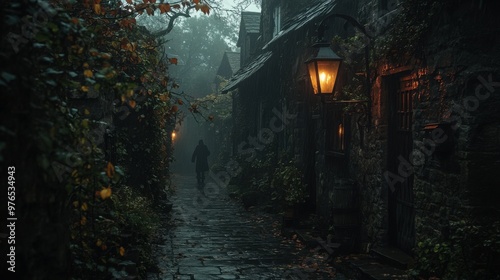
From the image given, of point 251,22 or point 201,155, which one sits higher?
point 251,22

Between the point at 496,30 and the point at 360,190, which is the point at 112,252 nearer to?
the point at 360,190

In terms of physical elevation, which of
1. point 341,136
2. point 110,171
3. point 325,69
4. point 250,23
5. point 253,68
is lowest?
point 110,171

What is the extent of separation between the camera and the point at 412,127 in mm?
6340

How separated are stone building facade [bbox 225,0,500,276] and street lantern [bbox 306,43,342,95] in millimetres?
709

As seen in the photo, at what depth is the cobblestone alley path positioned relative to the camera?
22.4 feet

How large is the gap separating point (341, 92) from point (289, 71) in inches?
166

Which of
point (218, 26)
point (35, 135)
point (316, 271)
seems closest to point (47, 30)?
point (35, 135)

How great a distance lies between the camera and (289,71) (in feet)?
41.8

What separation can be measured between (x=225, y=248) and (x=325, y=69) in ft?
12.1

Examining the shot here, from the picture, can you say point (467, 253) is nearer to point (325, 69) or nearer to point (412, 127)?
point (412, 127)

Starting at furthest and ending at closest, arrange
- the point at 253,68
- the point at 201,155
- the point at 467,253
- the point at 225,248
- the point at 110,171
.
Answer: the point at 201,155
the point at 253,68
the point at 225,248
the point at 467,253
the point at 110,171

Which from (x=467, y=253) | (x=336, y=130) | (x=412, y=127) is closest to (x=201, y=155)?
(x=336, y=130)

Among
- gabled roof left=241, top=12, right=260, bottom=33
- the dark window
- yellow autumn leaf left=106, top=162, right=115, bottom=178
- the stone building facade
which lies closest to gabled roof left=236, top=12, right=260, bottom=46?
gabled roof left=241, top=12, right=260, bottom=33

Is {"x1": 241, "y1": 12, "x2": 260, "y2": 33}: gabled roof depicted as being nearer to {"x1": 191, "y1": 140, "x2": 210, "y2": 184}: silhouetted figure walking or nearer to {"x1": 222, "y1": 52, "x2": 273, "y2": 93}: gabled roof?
{"x1": 222, "y1": 52, "x2": 273, "y2": 93}: gabled roof
